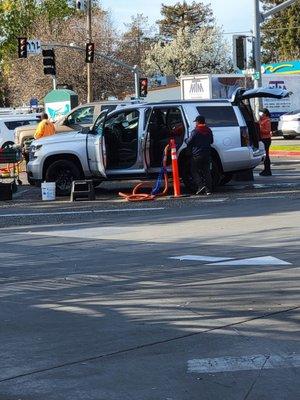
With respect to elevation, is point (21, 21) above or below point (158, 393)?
above

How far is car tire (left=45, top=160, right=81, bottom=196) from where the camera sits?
61.0 ft

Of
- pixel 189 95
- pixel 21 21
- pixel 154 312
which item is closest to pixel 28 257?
pixel 154 312

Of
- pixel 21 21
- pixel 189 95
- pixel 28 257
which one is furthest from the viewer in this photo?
pixel 21 21

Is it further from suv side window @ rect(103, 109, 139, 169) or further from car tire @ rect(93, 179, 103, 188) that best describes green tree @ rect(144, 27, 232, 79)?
suv side window @ rect(103, 109, 139, 169)

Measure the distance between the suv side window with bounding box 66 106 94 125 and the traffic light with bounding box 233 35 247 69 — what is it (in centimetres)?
689

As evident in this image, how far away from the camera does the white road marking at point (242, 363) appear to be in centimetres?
602

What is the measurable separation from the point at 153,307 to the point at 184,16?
8676 centimetres

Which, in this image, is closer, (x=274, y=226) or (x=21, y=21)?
(x=274, y=226)

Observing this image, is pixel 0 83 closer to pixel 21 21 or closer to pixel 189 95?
pixel 21 21

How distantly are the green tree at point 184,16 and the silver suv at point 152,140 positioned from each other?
74069 mm

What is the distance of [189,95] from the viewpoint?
141 ft

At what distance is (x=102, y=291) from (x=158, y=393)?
3.32 metres

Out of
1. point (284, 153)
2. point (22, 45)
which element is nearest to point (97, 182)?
point (284, 153)

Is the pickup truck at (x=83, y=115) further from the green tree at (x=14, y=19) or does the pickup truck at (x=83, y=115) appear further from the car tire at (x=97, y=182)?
the green tree at (x=14, y=19)
